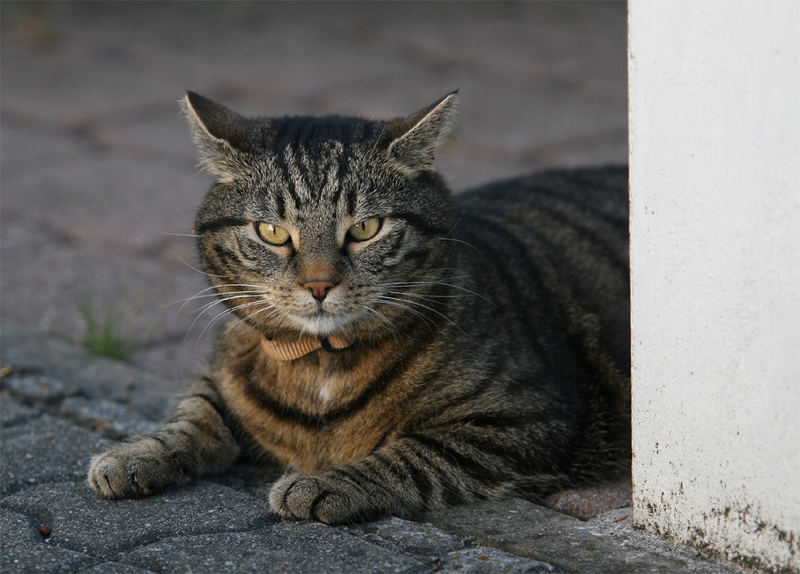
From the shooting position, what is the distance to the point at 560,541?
2.30m

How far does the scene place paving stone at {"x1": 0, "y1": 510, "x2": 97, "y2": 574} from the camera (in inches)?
85.7

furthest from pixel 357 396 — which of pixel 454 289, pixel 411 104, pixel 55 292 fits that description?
pixel 411 104

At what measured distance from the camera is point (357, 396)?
2.73 m

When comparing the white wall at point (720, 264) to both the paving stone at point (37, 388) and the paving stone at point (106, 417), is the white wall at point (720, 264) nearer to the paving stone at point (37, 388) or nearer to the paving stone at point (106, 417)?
the paving stone at point (106, 417)

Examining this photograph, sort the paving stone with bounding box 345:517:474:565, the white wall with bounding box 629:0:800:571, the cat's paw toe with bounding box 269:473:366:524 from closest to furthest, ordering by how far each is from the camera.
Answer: the white wall with bounding box 629:0:800:571 < the paving stone with bounding box 345:517:474:565 < the cat's paw toe with bounding box 269:473:366:524

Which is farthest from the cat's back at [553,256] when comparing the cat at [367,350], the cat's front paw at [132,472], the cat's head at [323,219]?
the cat's front paw at [132,472]

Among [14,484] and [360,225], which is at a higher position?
[360,225]

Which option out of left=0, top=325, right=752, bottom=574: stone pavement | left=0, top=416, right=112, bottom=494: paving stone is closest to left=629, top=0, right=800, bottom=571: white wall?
left=0, top=325, right=752, bottom=574: stone pavement

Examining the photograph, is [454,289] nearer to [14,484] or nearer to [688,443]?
[688,443]

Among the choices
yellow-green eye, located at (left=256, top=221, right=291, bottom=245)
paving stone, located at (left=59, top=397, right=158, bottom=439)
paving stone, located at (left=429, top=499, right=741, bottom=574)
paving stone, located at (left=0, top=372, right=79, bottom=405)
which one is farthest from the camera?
paving stone, located at (left=0, top=372, right=79, bottom=405)

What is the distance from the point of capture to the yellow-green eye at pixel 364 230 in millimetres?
2670

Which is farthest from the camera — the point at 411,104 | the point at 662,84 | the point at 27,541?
the point at 411,104

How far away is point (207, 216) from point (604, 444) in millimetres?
1236

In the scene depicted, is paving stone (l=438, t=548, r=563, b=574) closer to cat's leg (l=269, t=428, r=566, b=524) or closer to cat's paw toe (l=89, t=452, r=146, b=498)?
cat's leg (l=269, t=428, r=566, b=524)
